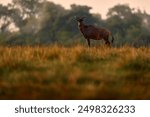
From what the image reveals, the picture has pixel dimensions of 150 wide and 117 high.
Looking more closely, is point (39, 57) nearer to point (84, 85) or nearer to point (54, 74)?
point (54, 74)

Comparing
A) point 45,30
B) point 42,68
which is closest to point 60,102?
point 42,68

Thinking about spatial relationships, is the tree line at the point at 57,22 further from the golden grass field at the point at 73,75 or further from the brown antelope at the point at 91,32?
the golden grass field at the point at 73,75

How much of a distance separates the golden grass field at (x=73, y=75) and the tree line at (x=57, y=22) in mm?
33875

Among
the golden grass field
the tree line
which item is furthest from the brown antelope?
the tree line

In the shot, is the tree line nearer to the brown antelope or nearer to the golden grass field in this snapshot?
the brown antelope

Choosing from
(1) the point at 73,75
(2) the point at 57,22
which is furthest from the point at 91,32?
(2) the point at 57,22

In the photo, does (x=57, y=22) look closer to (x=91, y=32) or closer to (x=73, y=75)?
(x=91, y=32)

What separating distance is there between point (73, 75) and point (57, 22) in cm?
4139

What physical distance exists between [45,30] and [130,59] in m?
39.7

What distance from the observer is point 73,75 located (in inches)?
362

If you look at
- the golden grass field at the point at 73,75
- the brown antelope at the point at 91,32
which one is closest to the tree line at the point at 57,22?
the brown antelope at the point at 91,32

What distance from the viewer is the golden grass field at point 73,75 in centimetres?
849

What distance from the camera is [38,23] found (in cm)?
5200

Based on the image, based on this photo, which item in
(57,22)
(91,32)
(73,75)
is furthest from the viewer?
(57,22)
